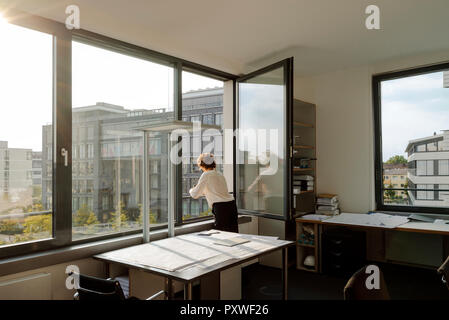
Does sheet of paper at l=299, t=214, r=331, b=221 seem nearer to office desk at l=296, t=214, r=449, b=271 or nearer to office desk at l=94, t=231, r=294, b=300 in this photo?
office desk at l=296, t=214, r=449, b=271

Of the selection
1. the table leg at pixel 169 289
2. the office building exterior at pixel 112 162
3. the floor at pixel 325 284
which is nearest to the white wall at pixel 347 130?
the floor at pixel 325 284

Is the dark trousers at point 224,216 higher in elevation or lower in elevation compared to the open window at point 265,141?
lower

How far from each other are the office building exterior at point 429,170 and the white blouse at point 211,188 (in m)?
2.63

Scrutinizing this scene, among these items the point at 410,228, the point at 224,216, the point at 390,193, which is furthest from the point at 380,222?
the point at 224,216

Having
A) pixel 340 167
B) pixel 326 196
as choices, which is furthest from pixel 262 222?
pixel 340 167

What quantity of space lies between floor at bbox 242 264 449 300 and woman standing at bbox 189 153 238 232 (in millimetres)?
778

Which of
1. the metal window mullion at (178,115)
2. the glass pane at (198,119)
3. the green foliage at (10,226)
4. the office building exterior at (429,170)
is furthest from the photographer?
the office building exterior at (429,170)

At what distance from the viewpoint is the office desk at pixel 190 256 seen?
2039 mm

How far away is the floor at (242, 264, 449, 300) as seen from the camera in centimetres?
348

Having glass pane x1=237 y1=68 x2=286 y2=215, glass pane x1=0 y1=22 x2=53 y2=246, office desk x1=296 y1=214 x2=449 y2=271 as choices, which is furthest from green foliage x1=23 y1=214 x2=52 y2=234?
office desk x1=296 y1=214 x2=449 y2=271

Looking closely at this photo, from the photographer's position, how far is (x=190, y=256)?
237 cm

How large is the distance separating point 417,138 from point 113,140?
3.81 meters

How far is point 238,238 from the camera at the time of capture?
294 centimetres

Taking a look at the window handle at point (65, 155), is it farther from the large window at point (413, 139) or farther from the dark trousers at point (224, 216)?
the large window at point (413, 139)
